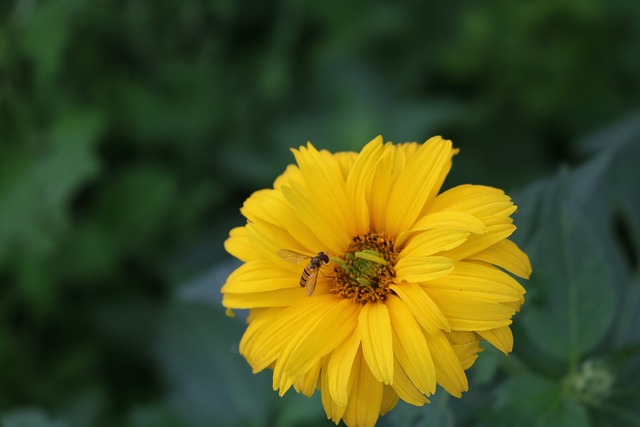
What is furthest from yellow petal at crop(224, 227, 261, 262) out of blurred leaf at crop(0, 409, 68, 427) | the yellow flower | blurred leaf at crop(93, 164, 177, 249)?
blurred leaf at crop(93, 164, 177, 249)

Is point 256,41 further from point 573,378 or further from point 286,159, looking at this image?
point 573,378

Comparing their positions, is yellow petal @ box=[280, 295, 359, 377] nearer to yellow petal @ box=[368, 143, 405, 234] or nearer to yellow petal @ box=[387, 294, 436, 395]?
yellow petal @ box=[387, 294, 436, 395]

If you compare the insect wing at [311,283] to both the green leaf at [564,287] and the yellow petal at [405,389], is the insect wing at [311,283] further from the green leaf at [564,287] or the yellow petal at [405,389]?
the green leaf at [564,287]

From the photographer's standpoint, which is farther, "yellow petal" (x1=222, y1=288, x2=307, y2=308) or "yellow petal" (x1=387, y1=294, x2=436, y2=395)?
"yellow petal" (x1=222, y1=288, x2=307, y2=308)

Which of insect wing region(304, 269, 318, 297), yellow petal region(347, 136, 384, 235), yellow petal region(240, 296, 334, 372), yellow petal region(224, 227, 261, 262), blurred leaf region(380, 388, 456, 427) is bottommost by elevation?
blurred leaf region(380, 388, 456, 427)

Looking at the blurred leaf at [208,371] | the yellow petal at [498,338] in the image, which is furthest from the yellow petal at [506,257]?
the blurred leaf at [208,371]

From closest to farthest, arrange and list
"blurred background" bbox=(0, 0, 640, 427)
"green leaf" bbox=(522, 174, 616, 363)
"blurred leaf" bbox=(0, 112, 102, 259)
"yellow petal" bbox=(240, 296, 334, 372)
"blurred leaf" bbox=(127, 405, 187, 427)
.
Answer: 1. "yellow petal" bbox=(240, 296, 334, 372)
2. "green leaf" bbox=(522, 174, 616, 363)
3. "blurred leaf" bbox=(127, 405, 187, 427)
4. "blurred leaf" bbox=(0, 112, 102, 259)
5. "blurred background" bbox=(0, 0, 640, 427)

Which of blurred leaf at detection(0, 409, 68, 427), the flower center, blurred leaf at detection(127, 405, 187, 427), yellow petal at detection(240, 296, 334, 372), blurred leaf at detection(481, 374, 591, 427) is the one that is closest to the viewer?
yellow petal at detection(240, 296, 334, 372)

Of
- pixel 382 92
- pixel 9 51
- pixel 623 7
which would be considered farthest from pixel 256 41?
pixel 623 7

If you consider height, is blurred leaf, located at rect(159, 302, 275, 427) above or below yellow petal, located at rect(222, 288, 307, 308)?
above
